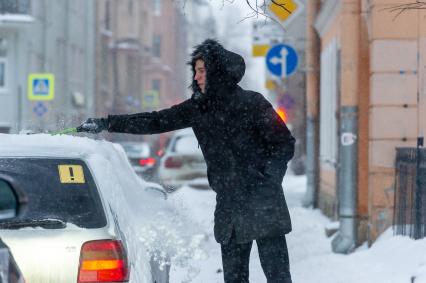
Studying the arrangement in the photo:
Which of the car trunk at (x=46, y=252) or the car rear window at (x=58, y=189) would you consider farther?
the car rear window at (x=58, y=189)

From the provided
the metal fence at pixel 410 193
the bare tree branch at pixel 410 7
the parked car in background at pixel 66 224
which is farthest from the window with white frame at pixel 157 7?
the parked car in background at pixel 66 224

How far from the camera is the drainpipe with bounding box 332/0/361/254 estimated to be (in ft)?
38.3

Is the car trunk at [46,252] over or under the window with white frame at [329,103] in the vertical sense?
under

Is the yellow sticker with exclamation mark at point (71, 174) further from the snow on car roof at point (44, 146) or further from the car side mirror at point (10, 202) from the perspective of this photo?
the car side mirror at point (10, 202)

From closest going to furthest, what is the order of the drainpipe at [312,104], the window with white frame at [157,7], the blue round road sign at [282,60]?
the blue round road sign at [282,60] → the drainpipe at [312,104] → the window with white frame at [157,7]

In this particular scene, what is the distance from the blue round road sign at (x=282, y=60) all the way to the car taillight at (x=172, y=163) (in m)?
3.43

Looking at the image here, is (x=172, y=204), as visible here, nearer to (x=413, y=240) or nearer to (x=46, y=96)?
(x=413, y=240)

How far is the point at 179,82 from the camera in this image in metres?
101

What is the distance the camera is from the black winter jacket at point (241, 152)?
241 inches

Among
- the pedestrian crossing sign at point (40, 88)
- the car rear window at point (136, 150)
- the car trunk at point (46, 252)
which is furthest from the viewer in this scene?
the car rear window at point (136, 150)

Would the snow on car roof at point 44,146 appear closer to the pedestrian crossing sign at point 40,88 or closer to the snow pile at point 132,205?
the snow pile at point 132,205

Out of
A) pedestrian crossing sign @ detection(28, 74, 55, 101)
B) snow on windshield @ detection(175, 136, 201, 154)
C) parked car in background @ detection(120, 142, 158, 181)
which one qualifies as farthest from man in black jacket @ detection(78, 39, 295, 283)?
pedestrian crossing sign @ detection(28, 74, 55, 101)

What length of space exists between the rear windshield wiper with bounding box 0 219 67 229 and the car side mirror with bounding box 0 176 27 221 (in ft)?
3.66

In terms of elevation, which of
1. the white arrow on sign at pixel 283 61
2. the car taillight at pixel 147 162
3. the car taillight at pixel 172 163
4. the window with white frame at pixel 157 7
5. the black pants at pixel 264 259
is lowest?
the car taillight at pixel 147 162
